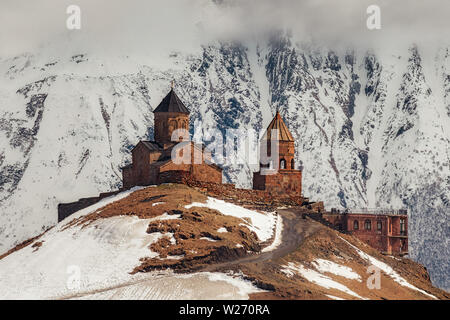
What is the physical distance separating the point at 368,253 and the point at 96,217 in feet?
86.3

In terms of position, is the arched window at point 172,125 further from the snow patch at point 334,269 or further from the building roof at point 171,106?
the snow patch at point 334,269

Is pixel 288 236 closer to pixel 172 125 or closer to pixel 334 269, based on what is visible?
pixel 334 269

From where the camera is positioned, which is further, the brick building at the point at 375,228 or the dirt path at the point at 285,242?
the brick building at the point at 375,228

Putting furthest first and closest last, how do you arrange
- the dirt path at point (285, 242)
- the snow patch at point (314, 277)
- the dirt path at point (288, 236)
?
the dirt path at point (288, 236)
the snow patch at point (314, 277)
the dirt path at point (285, 242)

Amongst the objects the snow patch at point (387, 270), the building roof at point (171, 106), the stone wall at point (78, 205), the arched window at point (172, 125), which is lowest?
the snow patch at point (387, 270)

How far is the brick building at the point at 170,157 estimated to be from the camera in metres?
109

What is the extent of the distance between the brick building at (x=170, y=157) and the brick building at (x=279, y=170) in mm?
7136

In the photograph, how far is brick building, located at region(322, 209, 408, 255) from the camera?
114000 millimetres

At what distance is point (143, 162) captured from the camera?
112 meters

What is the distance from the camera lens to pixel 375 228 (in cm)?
11488

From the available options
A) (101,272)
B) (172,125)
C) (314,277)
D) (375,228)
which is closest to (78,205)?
(172,125)

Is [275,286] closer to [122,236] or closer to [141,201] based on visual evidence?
[122,236]

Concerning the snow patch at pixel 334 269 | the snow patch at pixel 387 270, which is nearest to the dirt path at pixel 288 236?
the snow patch at pixel 334 269

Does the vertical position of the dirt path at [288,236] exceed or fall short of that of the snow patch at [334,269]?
it exceeds it
